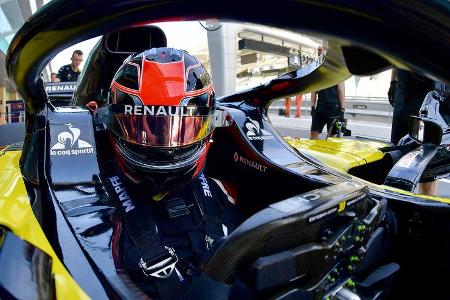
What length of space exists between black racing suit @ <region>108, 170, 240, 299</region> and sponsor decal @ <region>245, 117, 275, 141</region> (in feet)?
1.10

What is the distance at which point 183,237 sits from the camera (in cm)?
145

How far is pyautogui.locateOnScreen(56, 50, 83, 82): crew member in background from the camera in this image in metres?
5.48

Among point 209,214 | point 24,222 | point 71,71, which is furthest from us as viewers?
point 71,71

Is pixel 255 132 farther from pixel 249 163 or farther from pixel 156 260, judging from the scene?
pixel 156 260

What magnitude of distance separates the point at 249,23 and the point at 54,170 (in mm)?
1086

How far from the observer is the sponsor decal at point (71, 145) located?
1375 millimetres

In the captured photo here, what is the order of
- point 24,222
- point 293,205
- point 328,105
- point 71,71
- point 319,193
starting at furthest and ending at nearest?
point 71,71, point 328,105, point 24,222, point 319,193, point 293,205

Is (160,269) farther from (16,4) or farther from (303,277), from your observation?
(16,4)

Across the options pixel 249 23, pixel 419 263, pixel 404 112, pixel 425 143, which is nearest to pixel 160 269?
pixel 419 263

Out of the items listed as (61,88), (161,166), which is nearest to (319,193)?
(161,166)

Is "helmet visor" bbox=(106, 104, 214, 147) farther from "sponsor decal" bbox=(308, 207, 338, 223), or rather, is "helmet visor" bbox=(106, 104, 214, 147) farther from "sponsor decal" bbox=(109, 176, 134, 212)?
"sponsor decal" bbox=(308, 207, 338, 223)

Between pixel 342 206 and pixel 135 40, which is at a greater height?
pixel 135 40

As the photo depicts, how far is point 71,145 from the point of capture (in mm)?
1402

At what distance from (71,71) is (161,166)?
4.70 metres
